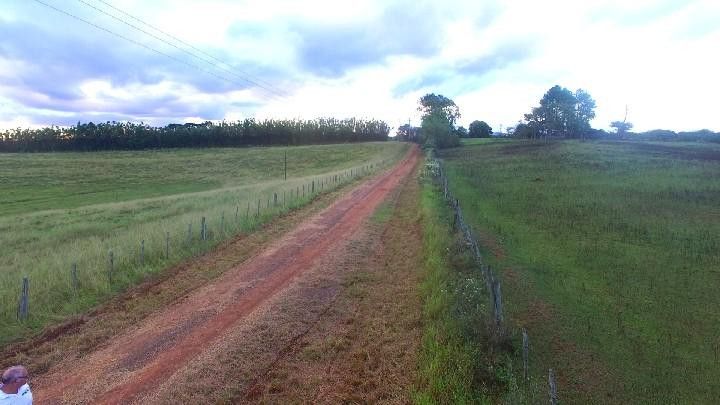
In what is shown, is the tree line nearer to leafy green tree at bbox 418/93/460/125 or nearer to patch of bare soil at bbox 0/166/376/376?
leafy green tree at bbox 418/93/460/125

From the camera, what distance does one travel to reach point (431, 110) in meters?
132

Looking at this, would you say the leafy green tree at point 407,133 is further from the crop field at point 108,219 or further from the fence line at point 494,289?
the fence line at point 494,289

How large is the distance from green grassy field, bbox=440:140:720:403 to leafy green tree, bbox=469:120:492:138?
112 m

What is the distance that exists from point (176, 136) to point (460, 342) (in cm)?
13350

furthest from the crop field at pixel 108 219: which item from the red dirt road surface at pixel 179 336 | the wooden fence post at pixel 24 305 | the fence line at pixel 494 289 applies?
the fence line at pixel 494 289

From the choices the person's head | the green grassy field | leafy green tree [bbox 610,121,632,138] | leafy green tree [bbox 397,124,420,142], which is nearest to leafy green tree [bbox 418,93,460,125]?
leafy green tree [bbox 397,124,420,142]

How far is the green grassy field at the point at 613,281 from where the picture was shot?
1002 centimetres

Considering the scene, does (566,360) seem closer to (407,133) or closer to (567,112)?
(567,112)

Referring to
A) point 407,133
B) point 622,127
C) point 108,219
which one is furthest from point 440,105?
point 108,219

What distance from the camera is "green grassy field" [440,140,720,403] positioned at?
10023mm

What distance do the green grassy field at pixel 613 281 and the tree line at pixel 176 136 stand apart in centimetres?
10382

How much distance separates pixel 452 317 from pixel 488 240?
10.5 metres

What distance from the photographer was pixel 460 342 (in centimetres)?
1017

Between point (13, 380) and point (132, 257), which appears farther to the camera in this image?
point (132, 257)
